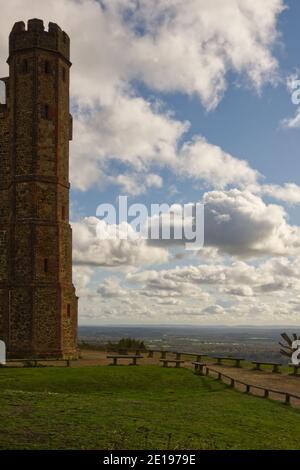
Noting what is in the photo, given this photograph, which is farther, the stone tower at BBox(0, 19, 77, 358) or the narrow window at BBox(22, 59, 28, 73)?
the narrow window at BBox(22, 59, 28, 73)

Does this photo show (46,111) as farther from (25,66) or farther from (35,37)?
(35,37)

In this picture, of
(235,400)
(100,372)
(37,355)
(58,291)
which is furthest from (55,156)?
(235,400)

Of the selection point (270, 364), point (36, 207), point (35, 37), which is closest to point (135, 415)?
point (270, 364)

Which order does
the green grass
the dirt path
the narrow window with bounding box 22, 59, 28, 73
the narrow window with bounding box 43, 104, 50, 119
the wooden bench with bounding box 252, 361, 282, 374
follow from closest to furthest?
the green grass
the dirt path
the wooden bench with bounding box 252, 361, 282, 374
the narrow window with bounding box 43, 104, 50, 119
the narrow window with bounding box 22, 59, 28, 73

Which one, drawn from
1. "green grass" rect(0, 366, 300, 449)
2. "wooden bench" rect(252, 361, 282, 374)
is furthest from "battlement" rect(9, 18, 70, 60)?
"wooden bench" rect(252, 361, 282, 374)

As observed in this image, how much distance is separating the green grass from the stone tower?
7937 millimetres

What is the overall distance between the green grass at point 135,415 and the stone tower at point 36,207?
794cm

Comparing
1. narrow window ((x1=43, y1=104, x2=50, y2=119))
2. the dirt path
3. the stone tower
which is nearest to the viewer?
the dirt path

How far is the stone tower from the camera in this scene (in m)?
28.6

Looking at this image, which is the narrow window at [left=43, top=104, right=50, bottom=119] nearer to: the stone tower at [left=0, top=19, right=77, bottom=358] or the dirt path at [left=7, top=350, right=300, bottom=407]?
the stone tower at [left=0, top=19, right=77, bottom=358]

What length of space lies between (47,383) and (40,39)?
19.9m

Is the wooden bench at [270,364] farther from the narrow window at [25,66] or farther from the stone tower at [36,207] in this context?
the narrow window at [25,66]

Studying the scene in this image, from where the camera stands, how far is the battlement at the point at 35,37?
98.3 feet

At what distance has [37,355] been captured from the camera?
28.0 meters
